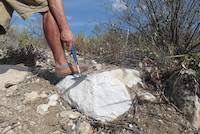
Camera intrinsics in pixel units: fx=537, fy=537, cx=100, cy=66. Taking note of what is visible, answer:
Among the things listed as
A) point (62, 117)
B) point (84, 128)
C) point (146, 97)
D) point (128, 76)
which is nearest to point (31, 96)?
point (62, 117)

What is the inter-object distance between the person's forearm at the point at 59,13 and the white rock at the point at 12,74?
28.6 inches

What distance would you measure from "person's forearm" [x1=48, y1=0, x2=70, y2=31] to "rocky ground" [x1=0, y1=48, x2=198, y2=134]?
569mm

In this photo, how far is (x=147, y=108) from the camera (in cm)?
468

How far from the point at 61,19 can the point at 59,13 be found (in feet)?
0.20

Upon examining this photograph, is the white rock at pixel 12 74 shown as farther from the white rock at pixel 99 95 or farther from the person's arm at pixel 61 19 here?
the person's arm at pixel 61 19

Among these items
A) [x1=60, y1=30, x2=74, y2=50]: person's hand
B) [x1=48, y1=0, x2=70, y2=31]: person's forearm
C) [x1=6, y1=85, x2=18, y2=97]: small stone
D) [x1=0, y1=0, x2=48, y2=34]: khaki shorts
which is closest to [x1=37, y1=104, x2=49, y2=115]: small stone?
[x1=6, y1=85, x2=18, y2=97]: small stone

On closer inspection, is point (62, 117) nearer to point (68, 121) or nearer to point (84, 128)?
point (68, 121)

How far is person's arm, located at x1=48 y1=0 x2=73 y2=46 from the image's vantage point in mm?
4848

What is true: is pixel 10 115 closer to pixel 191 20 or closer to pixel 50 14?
pixel 50 14

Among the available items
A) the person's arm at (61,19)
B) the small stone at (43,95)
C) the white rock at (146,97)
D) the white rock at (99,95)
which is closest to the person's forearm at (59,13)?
the person's arm at (61,19)

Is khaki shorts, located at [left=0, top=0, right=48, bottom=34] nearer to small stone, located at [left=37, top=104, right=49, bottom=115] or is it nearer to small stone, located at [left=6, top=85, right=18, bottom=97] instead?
small stone, located at [left=6, top=85, right=18, bottom=97]

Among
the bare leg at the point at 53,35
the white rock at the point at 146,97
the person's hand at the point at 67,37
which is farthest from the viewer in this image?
the bare leg at the point at 53,35

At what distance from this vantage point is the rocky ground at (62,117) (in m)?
4.43

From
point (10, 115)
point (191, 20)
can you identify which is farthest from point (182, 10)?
point (10, 115)
